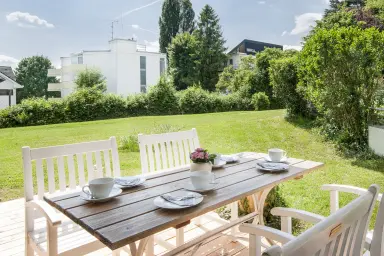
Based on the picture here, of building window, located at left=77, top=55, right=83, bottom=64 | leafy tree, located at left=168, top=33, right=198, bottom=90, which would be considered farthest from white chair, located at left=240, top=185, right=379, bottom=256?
building window, located at left=77, top=55, right=83, bottom=64

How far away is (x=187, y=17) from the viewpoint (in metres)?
19.6

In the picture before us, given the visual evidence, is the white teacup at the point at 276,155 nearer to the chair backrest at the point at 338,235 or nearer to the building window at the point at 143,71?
the chair backrest at the point at 338,235

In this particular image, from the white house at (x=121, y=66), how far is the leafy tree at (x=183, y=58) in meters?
1.32

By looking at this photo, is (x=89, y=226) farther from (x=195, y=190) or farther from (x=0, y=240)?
(x=0, y=240)

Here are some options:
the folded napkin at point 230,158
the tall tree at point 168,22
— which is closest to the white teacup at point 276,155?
the folded napkin at point 230,158

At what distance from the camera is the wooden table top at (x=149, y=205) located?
1.04 meters

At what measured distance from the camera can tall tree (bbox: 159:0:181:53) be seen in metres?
18.8

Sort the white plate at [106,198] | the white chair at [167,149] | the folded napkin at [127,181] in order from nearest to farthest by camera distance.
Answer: the white plate at [106,198] < the folded napkin at [127,181] < the white chair at [167,149]

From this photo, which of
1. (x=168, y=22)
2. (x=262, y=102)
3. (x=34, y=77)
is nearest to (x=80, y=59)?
(x=34, y=77)

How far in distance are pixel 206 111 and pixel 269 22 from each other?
362 centimetres

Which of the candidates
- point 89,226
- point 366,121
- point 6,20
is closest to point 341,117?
point 366,121

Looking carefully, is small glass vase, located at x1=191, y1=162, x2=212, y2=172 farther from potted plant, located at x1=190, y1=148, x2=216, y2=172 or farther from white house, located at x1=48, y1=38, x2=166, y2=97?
white house, located at x1=48, y1=38, x2=166, y2=97

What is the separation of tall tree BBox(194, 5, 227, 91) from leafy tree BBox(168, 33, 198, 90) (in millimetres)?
436

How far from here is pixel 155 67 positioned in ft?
66.0
